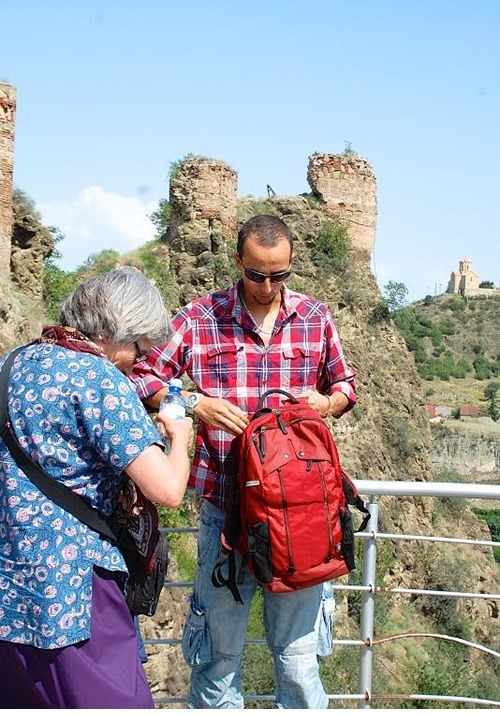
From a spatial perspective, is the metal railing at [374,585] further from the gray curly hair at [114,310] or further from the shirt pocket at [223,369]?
the gray curly hair at [114,310]

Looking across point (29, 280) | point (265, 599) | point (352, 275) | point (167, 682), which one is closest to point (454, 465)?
point (352, 275)

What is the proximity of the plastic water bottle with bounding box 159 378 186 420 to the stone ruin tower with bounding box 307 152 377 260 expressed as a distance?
67.2 feet

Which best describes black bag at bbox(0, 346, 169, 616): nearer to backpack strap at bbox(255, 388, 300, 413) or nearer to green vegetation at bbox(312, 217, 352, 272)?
backpack strap at bbox(255, 388, 300, 413)

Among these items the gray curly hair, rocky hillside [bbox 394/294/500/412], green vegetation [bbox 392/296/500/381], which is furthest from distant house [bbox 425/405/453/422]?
the gray curly hair

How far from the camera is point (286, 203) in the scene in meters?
22.5

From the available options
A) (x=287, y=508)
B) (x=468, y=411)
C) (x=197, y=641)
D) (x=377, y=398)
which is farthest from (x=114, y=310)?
(x=468, y=411)

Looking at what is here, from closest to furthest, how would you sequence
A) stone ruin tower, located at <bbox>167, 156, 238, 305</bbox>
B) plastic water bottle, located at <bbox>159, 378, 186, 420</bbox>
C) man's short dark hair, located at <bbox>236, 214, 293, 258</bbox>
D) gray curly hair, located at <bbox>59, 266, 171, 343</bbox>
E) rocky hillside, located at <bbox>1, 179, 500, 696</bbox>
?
gray curly hair, located at <bbox>59, 266, 171, 343</bbox>
plastic water bottle, located at <bbox>159, 378, 186, 420</bbox>
man's short dark hair, located at <bbox>236, 214, 293, 258</bbox>
rocky hillside, located at <bbox>1, 179, 500, 696</bbox>
stone ruin tower, located at <bbox>167, 156, 238, 305</bbox>

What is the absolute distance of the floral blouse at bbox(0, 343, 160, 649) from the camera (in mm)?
2236

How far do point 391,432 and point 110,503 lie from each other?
18.8m

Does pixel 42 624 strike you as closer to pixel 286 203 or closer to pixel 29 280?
pixel 29 280

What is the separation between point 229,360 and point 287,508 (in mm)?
650

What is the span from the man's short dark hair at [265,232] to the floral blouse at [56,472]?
970mm

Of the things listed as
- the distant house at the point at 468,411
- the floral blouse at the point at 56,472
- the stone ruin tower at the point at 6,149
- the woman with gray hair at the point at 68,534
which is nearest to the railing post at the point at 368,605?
the woman with gray hair at the point at 68,534

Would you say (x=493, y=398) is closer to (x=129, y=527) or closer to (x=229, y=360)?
(x=229, y=360)
